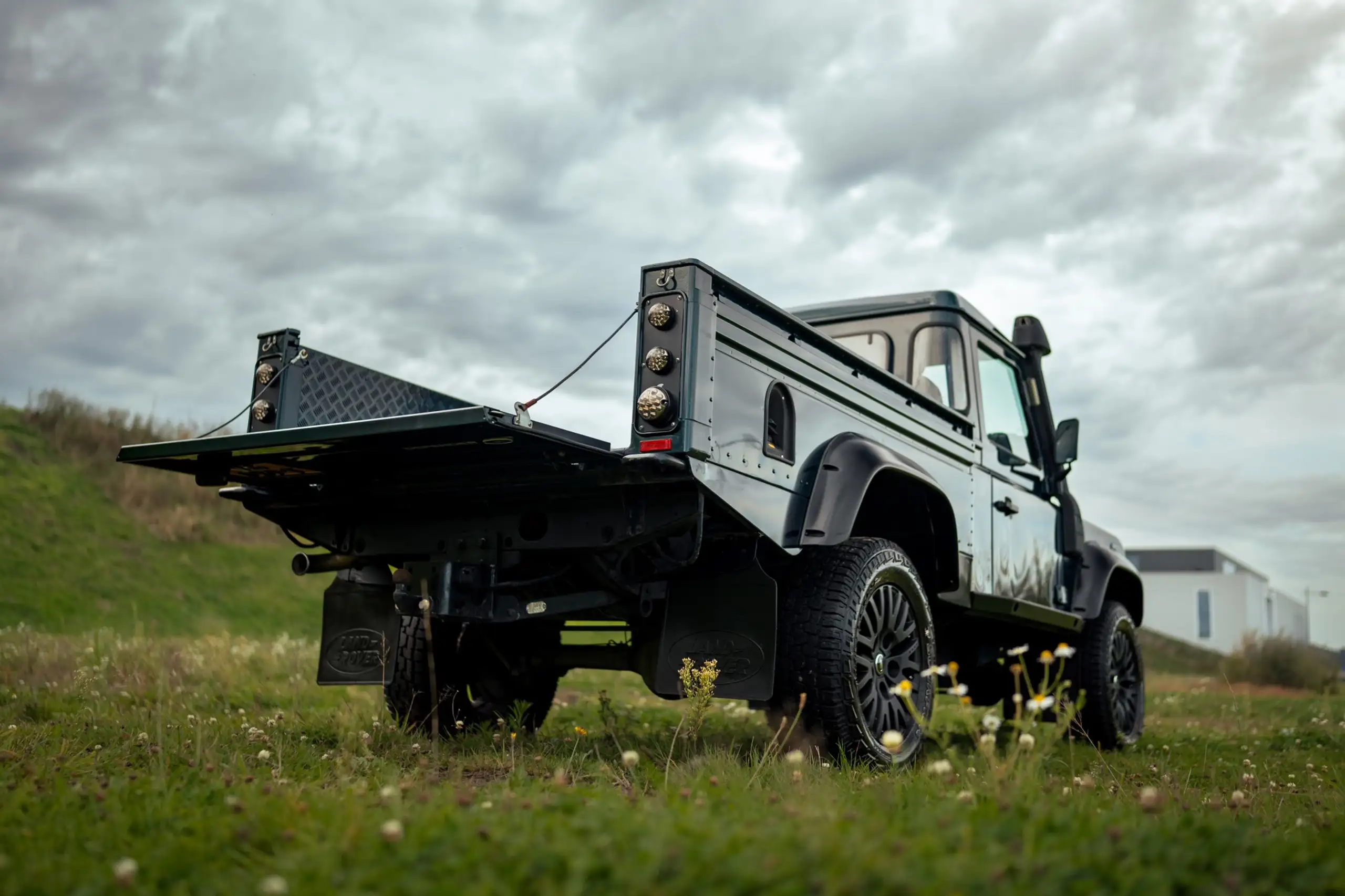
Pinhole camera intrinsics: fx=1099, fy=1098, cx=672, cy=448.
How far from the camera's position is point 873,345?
5.99 meters

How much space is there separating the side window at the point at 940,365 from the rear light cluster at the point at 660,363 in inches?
96.5

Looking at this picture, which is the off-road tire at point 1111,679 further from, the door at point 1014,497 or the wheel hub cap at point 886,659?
the wheel hub cap at point 886,659

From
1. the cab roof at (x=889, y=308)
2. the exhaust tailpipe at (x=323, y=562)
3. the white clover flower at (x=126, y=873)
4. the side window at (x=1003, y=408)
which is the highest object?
the cab roof at (x=889, y=308)

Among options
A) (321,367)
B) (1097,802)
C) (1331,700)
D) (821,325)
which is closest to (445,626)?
(321,367)

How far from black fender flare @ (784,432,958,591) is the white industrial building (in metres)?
40.0

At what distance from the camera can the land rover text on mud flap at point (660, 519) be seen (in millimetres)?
3674

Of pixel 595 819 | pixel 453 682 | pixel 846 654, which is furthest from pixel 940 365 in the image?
pixel 595 819

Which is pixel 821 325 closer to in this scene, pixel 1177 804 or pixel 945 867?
pixel 1177 804

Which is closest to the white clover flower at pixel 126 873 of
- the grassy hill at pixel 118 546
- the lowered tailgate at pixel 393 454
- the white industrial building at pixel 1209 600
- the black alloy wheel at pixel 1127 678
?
the lowered tailgate at pixel 393 454

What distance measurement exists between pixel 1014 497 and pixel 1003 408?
59cm

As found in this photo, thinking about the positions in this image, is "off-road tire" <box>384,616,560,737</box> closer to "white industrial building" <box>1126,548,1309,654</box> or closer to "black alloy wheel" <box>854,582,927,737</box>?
"black alloy wheel" <box>854,582,927,737</box>

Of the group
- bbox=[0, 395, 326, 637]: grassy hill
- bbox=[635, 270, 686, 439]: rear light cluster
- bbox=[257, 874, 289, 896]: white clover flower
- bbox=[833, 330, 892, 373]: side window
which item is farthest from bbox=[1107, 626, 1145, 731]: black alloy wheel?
bbox=[0, 395, 326, 637]: grassy hill

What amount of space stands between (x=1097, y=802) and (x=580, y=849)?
1.76 m

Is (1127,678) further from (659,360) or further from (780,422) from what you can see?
(659,360)
